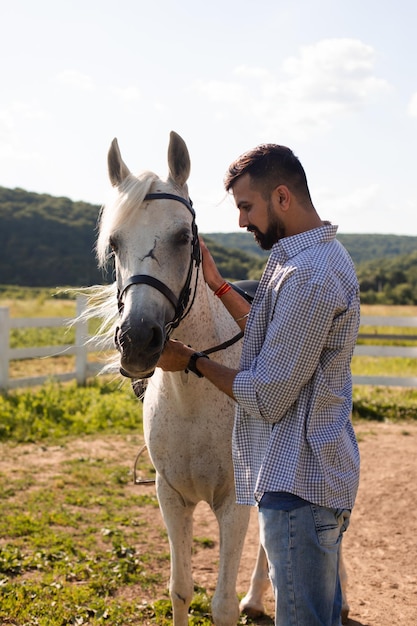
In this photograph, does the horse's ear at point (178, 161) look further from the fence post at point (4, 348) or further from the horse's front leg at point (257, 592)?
the fence post at point (4, 348)

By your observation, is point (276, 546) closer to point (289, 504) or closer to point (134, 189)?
point (289, 504)

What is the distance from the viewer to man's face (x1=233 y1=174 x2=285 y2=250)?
2.07 metres

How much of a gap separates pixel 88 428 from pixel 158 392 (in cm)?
529

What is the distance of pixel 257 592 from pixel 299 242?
107 inches

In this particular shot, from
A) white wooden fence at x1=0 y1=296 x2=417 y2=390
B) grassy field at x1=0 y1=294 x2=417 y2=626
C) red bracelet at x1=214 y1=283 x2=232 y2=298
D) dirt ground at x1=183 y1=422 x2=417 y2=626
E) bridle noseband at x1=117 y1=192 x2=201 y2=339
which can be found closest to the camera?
bridle noseband at x1=117 y1=192 x2=201 y2=339

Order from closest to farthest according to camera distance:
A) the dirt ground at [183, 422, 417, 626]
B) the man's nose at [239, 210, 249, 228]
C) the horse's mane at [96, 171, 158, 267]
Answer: the man's nose at [239, 210, 249, 228] → the horse's mane at [96, 171, 158, 267] → the dirt ground at [183, 422, 417, 626]

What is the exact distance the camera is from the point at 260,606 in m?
3.90

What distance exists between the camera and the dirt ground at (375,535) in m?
4.04

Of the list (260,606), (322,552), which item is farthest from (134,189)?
(260,606)

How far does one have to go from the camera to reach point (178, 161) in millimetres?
2801

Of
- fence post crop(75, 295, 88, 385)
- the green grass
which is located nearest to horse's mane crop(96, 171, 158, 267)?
the green grass

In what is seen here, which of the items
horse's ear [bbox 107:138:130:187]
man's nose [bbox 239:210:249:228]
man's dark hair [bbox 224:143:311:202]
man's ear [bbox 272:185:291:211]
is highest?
horse's ear [bbox 107:138:130:187]

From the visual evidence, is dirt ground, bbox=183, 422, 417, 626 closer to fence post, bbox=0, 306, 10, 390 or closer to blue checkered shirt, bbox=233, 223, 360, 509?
blue checkered shirt, bbox=233, 223, 360, 509

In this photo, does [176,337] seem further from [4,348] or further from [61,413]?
[4,348]
